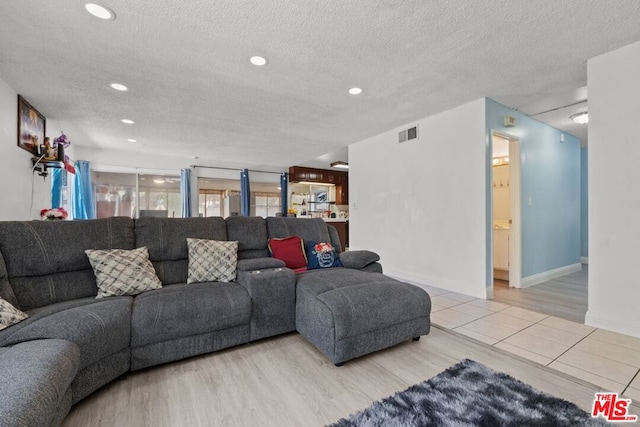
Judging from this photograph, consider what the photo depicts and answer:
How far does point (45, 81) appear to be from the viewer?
2.79 metres

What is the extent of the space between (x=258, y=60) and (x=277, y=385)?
252 cm

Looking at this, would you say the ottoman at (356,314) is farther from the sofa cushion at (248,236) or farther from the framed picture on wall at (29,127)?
the framed picture on wall at (29,127)

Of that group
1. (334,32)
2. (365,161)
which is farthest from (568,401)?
(365,161)

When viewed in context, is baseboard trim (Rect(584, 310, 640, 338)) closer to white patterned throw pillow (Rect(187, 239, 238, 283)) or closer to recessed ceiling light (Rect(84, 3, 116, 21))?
white patterned throw pillow (Rect(187, 239, 238, 283))

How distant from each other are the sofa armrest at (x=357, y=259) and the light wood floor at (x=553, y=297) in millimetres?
1731

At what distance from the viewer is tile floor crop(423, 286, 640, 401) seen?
5.78ft

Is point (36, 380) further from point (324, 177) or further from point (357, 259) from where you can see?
point (324, 177)

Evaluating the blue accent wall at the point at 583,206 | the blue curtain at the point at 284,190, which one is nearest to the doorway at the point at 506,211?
the blue accent wall at the point at 583,206

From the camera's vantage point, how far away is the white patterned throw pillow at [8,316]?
144 centimetres

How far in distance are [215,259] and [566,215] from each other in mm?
5342

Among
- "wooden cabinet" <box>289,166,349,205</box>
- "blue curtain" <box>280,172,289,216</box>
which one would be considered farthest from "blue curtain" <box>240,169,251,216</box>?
"wooden cabinet" <box>289,166,349,205</box>

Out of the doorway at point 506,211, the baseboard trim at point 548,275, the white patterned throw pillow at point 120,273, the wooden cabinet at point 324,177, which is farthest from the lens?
the wooden cabinet at point 324,177

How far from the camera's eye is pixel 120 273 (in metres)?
2.02

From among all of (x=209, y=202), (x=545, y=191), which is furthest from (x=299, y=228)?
(x=209, y=202)
